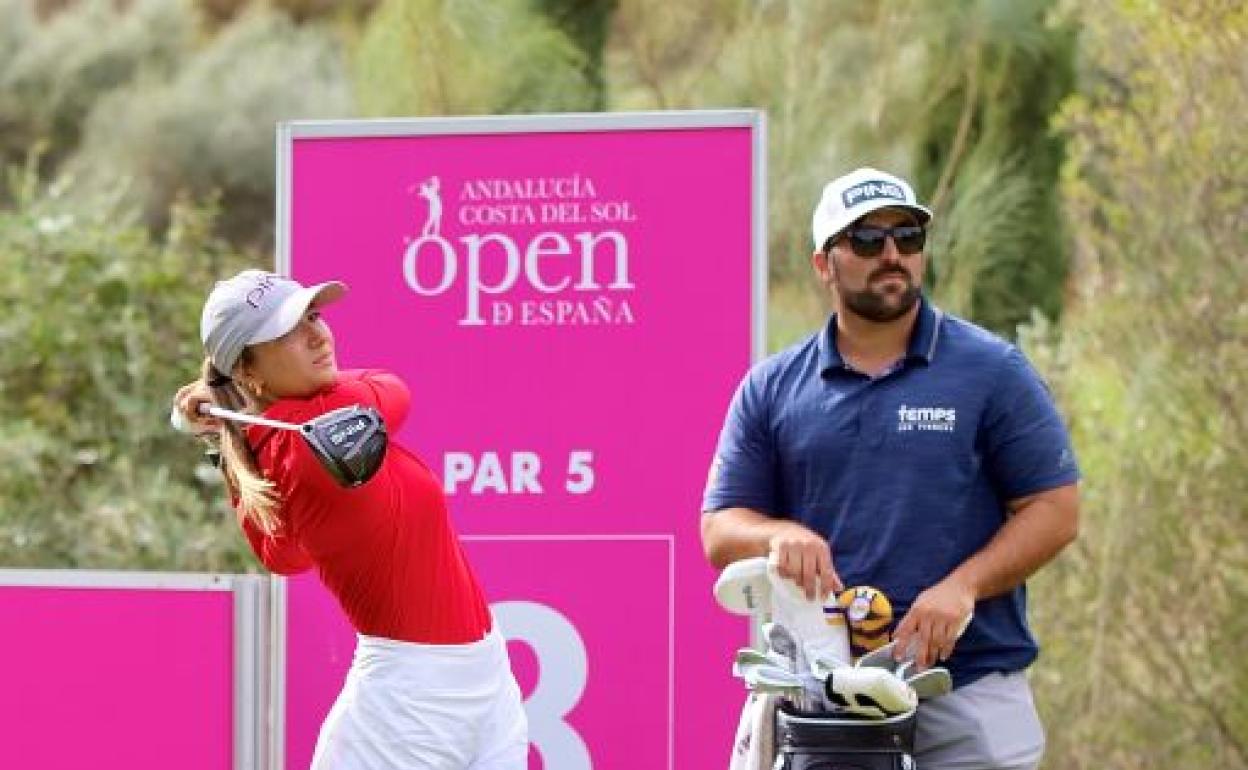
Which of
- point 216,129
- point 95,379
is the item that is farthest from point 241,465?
point 216,129

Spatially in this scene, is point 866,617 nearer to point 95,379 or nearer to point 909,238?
point 909,238

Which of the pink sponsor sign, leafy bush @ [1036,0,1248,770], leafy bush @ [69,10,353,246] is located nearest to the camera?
the pink sponsor sign

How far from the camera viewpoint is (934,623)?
12.8 ft

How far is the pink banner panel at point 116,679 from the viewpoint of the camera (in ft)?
18.3

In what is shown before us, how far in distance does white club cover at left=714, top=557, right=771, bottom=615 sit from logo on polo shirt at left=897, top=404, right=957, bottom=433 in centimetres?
30

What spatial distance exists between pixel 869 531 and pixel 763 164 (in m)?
1.58

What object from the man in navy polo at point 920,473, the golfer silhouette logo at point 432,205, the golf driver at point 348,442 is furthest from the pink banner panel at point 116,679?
the man in navy polo at point 920,473

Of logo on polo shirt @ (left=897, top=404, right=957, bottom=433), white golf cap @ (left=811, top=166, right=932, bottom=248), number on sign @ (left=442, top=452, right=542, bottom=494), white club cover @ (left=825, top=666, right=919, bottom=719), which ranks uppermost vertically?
white golf cap @ (left=811, top=166, right=932, bottom=248)

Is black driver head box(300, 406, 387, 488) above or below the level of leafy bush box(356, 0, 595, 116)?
below

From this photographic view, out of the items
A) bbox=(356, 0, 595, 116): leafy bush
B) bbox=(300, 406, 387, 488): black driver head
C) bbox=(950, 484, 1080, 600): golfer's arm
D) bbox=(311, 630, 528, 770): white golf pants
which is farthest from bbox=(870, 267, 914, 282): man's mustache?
bbox=(356, 0, 595, 116): leafy bush

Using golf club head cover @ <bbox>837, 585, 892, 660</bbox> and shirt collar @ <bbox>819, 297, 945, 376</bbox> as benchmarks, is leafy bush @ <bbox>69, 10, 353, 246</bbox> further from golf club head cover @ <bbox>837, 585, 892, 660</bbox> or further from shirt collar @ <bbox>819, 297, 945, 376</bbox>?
golf club head cover @ <bbox>837, 585, 892, 660</bbox>

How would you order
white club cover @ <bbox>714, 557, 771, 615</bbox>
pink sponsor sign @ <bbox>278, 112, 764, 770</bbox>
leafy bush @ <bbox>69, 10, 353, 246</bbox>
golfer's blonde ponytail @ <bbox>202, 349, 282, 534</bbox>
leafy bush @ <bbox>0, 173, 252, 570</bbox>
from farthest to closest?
leafy bush @ <bbox>69, 10, 353, 246</bbox>, leafy bush @ <bbox>0, 173, 252, 570</bbox>, pink sponsor sign @ <bbox>278, 112, 764, 770</bbox>, golfer's blonde ponytail @ <bbox>202, 349, 282, 534</bbox>, white club cover @ <bbox>714, 557, 771, 615</bbox>

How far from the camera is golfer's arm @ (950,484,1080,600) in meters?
3.97

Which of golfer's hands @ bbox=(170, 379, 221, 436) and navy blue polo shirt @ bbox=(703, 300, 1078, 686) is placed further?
golfer's hands @ bbox=(170, 379, 221, 436)
